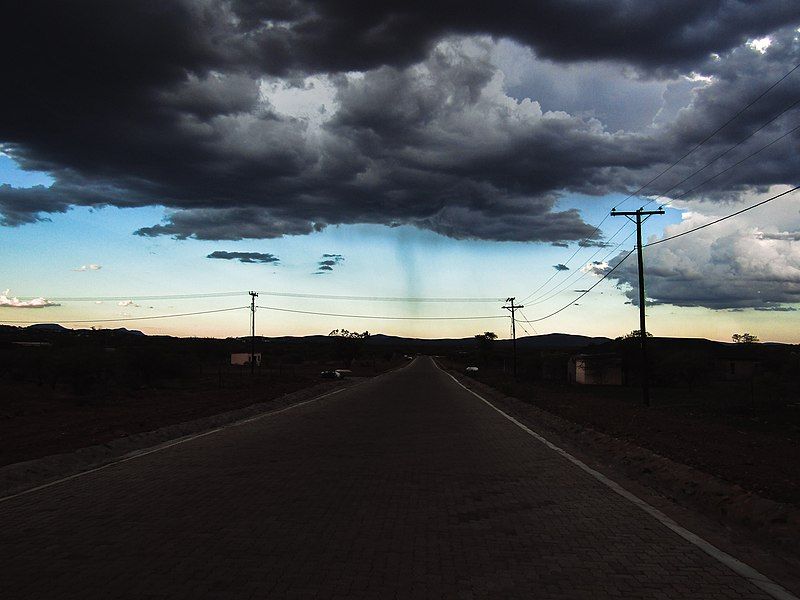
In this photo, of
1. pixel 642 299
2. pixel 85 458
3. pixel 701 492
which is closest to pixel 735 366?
pixel 642 299

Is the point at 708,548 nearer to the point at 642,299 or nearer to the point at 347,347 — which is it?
the point at 642,299

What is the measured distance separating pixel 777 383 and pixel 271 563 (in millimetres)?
50924

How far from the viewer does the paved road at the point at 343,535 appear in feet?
16.1

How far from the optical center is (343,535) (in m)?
6.36

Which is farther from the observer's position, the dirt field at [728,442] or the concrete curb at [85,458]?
the concrete curb at [85,458]

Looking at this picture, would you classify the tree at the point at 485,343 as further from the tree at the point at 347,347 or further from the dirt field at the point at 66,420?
the dirt field at the point at 66,420

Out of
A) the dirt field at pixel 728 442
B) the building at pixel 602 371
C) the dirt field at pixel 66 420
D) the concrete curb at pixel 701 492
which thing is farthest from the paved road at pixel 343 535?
the building at pixel 602 371

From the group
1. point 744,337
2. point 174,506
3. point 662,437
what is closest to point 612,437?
point 662,437

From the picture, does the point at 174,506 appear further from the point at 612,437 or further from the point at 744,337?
the point at 744,337

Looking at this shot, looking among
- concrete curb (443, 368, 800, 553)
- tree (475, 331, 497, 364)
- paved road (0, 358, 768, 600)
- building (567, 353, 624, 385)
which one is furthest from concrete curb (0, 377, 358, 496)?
tree (475, 331, 497, 364)

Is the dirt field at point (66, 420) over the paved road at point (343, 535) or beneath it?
beneath

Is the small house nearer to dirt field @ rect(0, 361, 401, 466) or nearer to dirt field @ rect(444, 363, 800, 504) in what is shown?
dirt field @ rect(444, 363, 800, 504)

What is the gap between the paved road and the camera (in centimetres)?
492

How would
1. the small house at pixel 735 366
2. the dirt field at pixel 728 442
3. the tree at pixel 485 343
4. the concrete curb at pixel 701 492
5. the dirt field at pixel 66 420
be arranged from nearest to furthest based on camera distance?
the concrete curb at pixel 701 492 < the dirt field at pixel 728 442 < the dirt field at pixel 66 420 < the small house at pixel 735 366 < the tree at pixel 485 343
